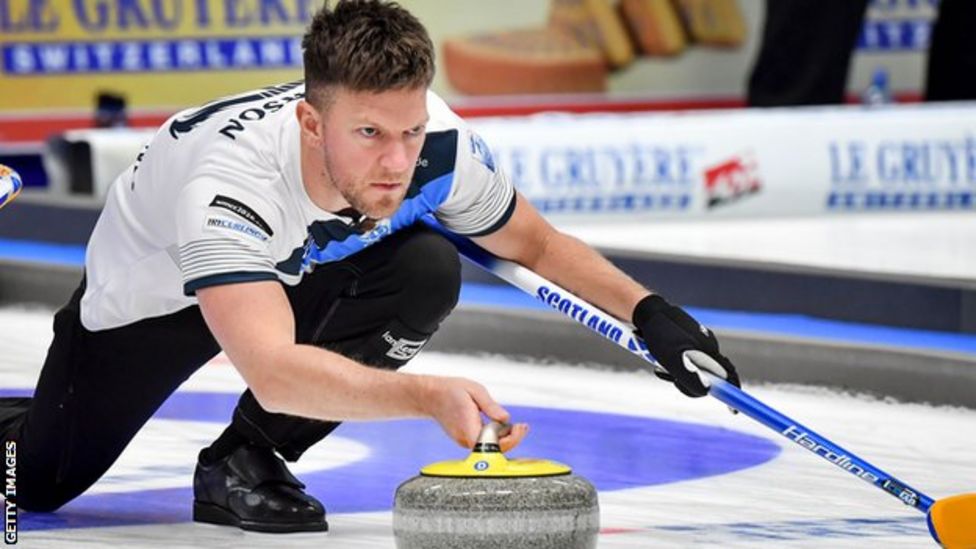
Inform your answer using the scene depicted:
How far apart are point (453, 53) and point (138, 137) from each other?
2.43m

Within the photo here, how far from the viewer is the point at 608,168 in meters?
7.82

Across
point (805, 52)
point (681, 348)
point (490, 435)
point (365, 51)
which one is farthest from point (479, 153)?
point (805, 52)

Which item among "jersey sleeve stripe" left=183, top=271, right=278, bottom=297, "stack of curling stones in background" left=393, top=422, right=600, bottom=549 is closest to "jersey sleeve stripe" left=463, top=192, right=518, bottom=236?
"jersey sleeve stripe" left=183, top=271, right=278, bottom=297

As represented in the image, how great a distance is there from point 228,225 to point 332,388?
312 mm

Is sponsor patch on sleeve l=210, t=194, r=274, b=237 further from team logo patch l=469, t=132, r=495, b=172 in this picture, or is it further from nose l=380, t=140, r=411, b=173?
team logo patch l=469, t=132, r=495, b=172

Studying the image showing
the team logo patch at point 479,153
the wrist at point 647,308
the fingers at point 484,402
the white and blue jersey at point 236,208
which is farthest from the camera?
the team logo patch at point 479,153

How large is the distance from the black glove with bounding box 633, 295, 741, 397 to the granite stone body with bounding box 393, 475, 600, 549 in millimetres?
478

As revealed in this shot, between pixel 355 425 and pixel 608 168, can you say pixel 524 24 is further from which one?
pixel 355 425

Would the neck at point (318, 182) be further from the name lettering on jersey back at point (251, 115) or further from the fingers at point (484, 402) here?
the fingers at point (484, 402)

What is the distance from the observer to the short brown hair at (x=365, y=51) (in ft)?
8.70

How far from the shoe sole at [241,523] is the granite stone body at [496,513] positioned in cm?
59

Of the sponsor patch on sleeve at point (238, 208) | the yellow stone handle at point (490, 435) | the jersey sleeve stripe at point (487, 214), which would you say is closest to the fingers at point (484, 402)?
the yellow stone handle at point (490, 435)

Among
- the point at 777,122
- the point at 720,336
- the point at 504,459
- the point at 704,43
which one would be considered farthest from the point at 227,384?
the point at 704,43

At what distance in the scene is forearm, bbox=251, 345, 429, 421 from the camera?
2496mm
